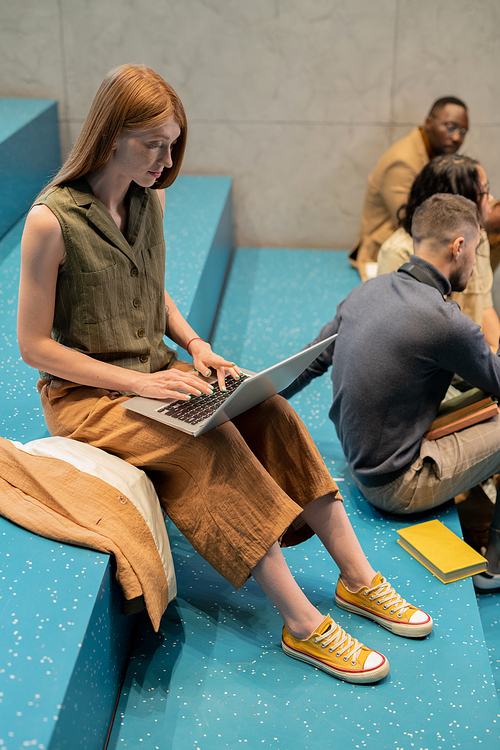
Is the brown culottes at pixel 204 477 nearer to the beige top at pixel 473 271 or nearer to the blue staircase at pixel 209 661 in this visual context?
the blue staircase at pixel 209 661

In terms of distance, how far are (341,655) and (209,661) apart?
0.26 meters

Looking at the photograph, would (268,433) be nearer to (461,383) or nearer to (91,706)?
(91,706)

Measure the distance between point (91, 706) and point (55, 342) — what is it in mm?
644

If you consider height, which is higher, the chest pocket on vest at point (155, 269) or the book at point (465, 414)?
the chest pocket on vest at point (155, 269)

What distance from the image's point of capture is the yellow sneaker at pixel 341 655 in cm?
133

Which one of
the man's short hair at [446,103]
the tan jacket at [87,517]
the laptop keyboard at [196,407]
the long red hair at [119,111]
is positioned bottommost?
the tan jacket at [87,517]

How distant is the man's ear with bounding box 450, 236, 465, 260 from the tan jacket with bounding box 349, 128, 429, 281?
1.71m

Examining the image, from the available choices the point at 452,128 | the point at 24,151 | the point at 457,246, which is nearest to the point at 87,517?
the point at 457,246

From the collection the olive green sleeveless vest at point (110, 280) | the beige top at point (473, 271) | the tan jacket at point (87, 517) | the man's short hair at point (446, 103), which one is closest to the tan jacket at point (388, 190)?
the man's short hair at point (446, 103)

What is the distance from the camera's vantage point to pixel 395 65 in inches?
145

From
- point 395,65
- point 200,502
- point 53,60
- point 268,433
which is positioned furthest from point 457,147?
point 200,502

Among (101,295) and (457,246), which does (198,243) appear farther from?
(101,295)

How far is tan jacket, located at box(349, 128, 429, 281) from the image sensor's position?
3373 millimetres

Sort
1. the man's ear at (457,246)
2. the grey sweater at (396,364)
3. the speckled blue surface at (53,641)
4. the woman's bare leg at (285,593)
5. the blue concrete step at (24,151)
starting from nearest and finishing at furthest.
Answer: the speckled blue surface at (53,641) < the woman's bare leg at (285,593) < the grey sweater at (396,364) < the man's ear at (457,246) < the blue concrete step at (24,151)
